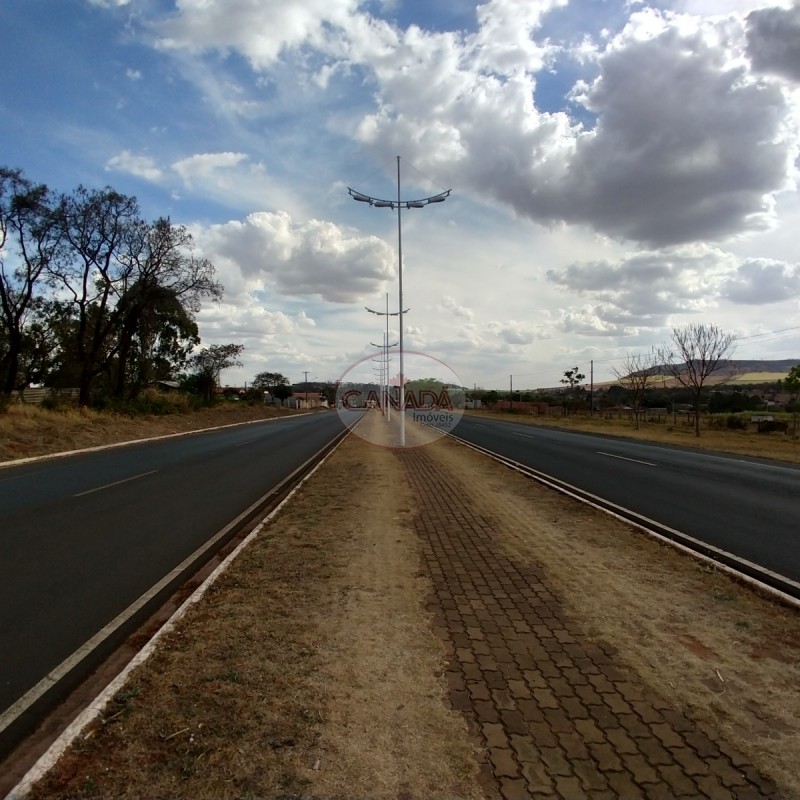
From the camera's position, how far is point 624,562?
6.53 meters

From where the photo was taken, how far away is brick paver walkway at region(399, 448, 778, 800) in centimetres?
277

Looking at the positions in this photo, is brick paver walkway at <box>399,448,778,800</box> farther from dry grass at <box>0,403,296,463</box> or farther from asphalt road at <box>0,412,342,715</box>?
dry grass at <box>0,403,296,463</box>

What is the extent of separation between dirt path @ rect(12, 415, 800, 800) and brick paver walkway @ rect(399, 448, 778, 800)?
1 centimetres

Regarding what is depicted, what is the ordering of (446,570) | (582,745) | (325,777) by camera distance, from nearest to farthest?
(325,777)
(582,745)
(446,570)

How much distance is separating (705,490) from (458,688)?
34.4 feet

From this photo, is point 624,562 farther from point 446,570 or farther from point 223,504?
point 223,504

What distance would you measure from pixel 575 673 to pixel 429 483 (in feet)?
30.5

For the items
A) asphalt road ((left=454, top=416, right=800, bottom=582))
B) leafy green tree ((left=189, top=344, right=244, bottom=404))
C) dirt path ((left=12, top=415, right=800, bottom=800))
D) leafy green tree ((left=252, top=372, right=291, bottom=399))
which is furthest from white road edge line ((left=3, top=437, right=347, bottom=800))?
leafy green tree ((left=252, top=372, right=291, bottom=399))

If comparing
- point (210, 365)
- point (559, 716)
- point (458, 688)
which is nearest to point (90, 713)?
point (458, 688)

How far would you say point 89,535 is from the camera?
799 cm

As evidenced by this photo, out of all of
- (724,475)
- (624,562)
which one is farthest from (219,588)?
(724,475)

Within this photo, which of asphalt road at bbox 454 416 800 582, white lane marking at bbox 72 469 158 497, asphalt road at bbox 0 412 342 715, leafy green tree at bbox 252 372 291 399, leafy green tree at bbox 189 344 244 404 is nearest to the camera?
asphalt road at bbox 0 412 342 715

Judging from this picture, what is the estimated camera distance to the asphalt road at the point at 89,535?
4.63 m

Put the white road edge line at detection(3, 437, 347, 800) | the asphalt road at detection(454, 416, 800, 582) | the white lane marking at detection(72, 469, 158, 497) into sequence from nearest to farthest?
the white road edge line at detection(3, 437, 347, 800), the asphalt road at detection(454, 416, 800, 582), the white lane marking at detection(72, 469, 158, 497)
